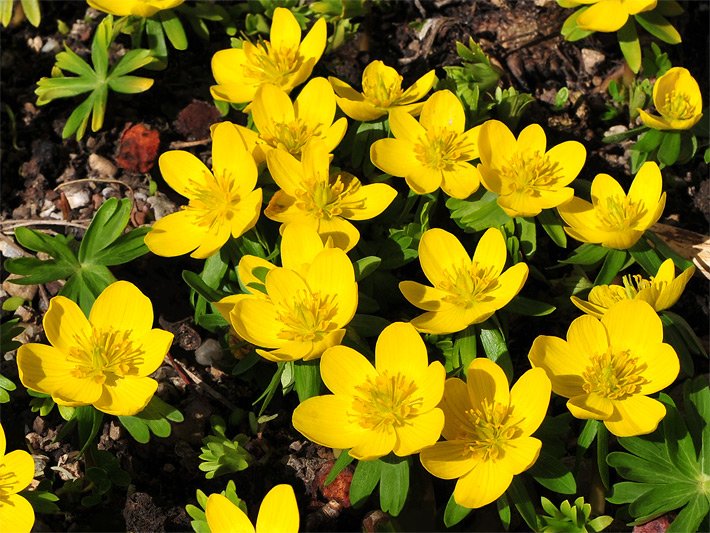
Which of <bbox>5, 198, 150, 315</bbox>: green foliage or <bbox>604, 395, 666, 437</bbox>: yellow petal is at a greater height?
<bbox>604, 395, 666, 437</bbox>: yellow petal

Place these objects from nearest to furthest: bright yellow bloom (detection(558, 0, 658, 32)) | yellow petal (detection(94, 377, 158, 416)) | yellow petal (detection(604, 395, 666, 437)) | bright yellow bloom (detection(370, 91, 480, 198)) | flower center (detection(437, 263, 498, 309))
A: 1. yellow petal (detection(604, 395, 666, 437))
2. yellow petal (detection(94, 377, 158, 416))
3. flower center (detection(437, 263, 498, 309))
4. bright yellow bloom (detection(370, 91, 480, 198))
5. bright yellow bloom (detection(558, 0, 658, 32))

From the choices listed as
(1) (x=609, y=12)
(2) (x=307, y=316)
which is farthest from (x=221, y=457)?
(1) (x=609, y=12)

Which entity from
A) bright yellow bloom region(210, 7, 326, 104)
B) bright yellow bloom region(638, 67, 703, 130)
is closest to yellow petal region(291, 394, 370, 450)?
bright yellow bloom region(210, 7, 326, 104)

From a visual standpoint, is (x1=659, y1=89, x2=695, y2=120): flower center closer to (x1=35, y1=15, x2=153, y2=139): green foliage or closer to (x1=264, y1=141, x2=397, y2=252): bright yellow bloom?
(x1=264, y1=141, x2=397, y2=252): bright yellow bloom

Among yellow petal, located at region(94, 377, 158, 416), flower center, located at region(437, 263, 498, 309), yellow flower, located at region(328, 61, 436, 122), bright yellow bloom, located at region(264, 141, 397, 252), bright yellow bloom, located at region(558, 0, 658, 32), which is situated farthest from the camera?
bright yellow bloom, located at region(558, 0, 658, 32)

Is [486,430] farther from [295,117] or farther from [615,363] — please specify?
[295,117]
